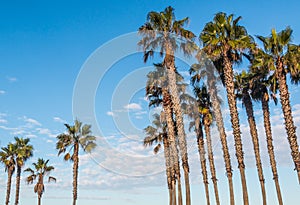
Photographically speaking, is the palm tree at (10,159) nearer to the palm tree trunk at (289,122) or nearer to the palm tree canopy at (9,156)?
the palm tree canopy at (9,156)

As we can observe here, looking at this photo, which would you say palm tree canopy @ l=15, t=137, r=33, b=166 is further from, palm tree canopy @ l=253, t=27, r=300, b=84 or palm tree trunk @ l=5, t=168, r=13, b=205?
palm tree canopy @ l=253, t=27, r=300, b=84

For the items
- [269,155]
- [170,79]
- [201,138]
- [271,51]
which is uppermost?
[271,51]

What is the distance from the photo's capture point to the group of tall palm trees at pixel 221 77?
90.7 feet

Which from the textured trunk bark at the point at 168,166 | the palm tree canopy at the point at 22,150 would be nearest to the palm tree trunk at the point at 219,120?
the textured trunk bark at the point at 168,166

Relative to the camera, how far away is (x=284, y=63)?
28422 millimetres

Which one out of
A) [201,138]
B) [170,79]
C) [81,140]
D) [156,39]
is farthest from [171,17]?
[81,140]

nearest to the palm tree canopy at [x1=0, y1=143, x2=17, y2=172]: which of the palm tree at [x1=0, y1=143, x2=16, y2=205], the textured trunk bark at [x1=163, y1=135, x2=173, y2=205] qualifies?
the palm tree at [x1=0, y1=143, x2=16, y2=205]

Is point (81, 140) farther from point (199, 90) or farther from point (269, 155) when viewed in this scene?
point (269, 155)

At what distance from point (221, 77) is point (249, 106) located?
23.3 ft

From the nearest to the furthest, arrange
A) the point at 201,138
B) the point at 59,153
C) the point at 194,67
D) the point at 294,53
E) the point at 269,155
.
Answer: the point at 294,53 < the point at 269,155 < the point at 194,67 < the point at 201,138 < the point at 59,153

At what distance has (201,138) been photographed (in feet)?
127

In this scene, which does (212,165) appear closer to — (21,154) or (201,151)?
(201,151)

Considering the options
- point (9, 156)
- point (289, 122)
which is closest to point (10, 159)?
point (9, 156)

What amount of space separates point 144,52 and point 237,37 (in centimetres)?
806
